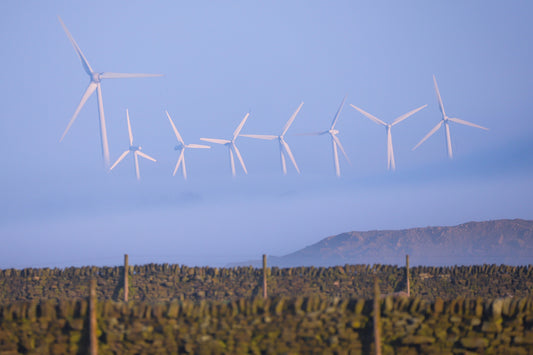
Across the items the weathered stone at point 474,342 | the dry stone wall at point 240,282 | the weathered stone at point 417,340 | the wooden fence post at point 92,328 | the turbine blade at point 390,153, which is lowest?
the weathered stone at point 474,342

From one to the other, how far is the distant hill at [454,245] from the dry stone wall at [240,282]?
125m

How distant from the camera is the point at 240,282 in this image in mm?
28328

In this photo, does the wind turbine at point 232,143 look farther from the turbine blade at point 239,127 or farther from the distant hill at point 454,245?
the distant hill at point 454,245

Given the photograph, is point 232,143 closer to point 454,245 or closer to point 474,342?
point 474,342

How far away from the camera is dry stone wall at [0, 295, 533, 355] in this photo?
47.8 feet

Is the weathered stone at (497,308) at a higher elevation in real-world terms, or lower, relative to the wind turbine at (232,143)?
lower

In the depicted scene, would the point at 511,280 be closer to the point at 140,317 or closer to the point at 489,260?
the point at 140,317

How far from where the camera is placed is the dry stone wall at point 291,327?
14.6 metres

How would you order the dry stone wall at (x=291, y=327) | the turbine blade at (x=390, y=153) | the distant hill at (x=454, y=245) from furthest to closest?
the distant hill at (x=454, y=245) → the turbine blade at (x=390, y=153) → the dry stone wall at (x=291, y=327)

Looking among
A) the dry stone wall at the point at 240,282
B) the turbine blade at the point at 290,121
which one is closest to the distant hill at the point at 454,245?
the turbine blade at the point at 290,121

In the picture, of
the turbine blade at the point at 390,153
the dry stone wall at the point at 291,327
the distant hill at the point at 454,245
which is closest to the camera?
the dry stone wall at the point at 291,327

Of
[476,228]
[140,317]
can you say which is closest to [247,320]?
[140,317]

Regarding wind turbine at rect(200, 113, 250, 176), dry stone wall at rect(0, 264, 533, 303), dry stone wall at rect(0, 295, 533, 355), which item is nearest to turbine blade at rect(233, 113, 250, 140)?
wind turbine at rect(200, 113, 250, 176)

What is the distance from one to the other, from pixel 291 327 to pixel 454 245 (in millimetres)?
156649
